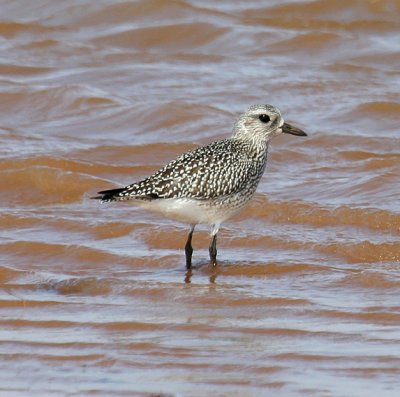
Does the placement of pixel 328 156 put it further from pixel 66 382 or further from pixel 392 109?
pixel 66 382

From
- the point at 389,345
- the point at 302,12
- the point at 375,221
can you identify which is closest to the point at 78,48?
the point at 302,12

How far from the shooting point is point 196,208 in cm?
1147

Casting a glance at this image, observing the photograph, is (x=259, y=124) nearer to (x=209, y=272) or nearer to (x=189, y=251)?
(x=189, y=251)

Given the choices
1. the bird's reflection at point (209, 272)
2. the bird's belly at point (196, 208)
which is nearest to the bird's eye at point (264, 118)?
the bird's belly at point (196, 208)

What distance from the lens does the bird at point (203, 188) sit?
11.3 metres

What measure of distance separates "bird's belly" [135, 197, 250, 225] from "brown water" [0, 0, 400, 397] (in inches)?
18.1

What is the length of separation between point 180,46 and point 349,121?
426 cm

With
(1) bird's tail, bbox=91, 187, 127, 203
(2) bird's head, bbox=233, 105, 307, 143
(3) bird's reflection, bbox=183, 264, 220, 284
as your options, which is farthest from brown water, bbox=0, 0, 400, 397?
(2) bird's head, bbox=233, 105, 307, 143

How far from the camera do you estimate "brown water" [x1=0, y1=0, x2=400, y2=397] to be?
28.3ft

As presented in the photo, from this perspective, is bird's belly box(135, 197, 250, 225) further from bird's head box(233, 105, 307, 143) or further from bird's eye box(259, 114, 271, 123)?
bird's eye box(259, 114, 271, 123)

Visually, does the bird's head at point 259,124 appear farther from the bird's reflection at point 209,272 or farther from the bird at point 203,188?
the bird's reflection at point 209,272

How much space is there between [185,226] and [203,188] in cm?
155

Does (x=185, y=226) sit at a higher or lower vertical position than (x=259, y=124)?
lower

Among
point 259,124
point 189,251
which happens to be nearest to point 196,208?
point 189,251
